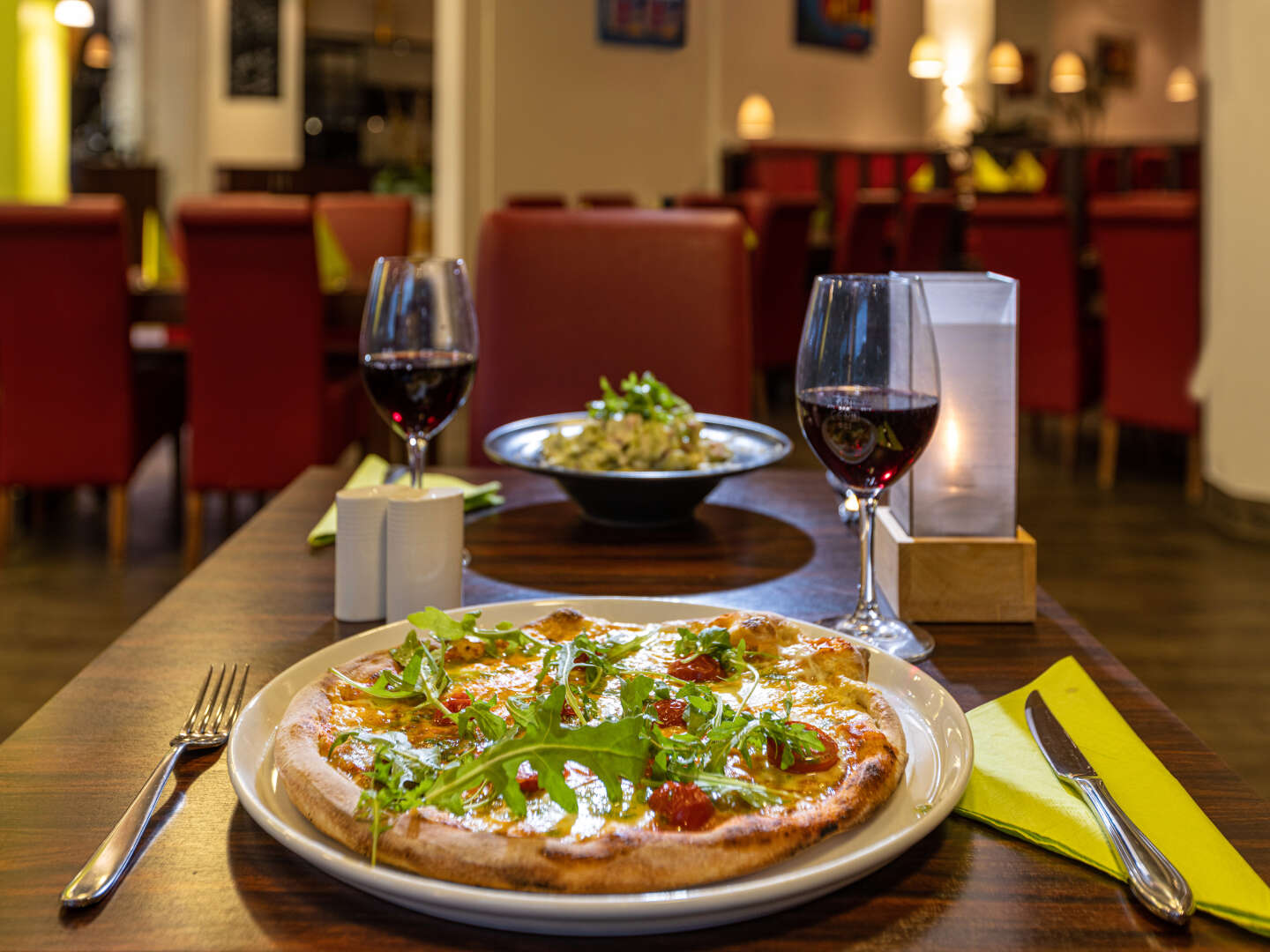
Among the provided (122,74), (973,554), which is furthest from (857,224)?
(122,74)

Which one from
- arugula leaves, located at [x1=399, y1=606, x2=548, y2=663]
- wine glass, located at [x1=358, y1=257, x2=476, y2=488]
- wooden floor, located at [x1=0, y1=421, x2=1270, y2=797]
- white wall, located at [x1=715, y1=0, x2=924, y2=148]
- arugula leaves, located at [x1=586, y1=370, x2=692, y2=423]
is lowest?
wooden floor, located at [x1=0, y1=421, x2=1270, y2=797]

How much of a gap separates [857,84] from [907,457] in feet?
38.9

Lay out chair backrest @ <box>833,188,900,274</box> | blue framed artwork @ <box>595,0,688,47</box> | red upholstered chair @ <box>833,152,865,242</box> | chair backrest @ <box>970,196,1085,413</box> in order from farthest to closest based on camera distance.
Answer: red upholstered chair @ <box>833,152,865,242</box> → blue framed artwork @ <box>595,0,688,47</box> → chair backrest @ <box>833,188,900,274</box> → chair backrest @ <box>970,196,1085,413</box>

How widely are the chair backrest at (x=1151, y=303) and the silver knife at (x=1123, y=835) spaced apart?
4141 millimetres

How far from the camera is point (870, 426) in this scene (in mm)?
778

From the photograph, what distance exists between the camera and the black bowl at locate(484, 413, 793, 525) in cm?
109

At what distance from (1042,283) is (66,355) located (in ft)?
11.8

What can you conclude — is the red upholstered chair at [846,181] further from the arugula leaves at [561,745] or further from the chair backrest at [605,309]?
the arugula leaves at [561,745]

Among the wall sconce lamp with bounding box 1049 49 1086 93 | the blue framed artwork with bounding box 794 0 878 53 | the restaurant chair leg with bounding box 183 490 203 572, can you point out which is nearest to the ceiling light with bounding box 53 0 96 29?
the restaurant chair leg with bounding box 183 490 203 572

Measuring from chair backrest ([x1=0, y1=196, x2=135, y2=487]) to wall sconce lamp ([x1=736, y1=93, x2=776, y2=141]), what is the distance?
826cm

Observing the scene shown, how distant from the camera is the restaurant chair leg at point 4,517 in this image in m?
3.56

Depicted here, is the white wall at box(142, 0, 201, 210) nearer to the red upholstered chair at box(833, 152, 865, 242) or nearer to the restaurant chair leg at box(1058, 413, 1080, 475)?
the red upholstered chair at box(833, 152, 865, 242)

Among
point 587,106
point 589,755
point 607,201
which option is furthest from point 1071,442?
point 589,755

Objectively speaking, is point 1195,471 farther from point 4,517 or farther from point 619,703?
point 619,703
